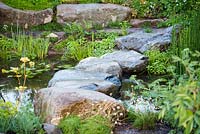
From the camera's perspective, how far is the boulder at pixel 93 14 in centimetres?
978

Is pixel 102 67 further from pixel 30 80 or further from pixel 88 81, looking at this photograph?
pixel 30 80

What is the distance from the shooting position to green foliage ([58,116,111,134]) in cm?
387

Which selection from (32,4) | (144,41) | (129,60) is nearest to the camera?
(129,60)

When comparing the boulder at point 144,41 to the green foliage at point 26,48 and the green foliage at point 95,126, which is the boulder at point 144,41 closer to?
the green foliage at point 26,48

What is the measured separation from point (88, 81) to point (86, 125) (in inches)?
73.3

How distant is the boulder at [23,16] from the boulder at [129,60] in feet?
9.18

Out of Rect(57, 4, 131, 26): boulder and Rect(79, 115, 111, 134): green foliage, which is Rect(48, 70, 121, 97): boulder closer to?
Rect(79, 115, 111, 134): green foliage

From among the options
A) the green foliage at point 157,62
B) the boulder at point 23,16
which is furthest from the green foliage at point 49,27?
the green foliage at point 157,62

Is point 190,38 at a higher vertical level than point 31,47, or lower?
higher

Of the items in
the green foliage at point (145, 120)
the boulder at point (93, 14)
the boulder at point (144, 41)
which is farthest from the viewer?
the boulder at point (93, 14)

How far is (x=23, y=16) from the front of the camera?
9.62m

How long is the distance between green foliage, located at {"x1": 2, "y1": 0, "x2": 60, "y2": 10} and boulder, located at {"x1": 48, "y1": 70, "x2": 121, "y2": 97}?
412 centimetres

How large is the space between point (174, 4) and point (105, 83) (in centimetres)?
139

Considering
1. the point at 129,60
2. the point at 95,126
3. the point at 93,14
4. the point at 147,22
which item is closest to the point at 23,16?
the point at 93,14
